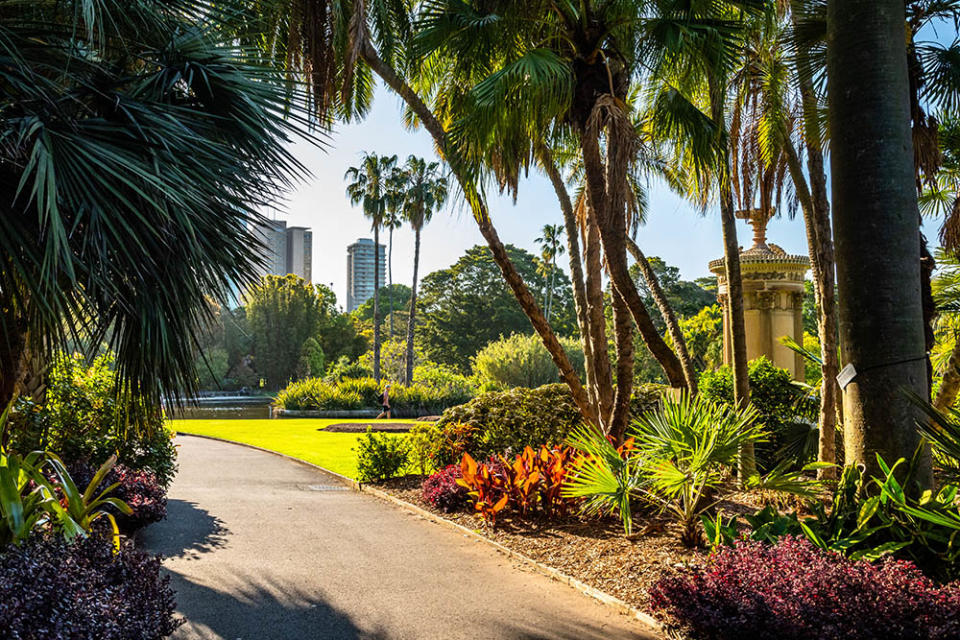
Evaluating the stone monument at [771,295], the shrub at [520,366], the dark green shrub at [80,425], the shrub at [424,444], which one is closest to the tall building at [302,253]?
the shrub at [520,366]

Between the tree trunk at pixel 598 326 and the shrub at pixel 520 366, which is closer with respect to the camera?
the tree trunk at pixel 598 326

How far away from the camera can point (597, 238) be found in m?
11.7

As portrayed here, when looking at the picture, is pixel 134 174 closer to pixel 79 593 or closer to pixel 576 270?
pixel 79 593

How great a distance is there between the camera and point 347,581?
260 inches

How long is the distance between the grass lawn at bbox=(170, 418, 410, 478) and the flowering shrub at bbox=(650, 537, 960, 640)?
32.7 feet

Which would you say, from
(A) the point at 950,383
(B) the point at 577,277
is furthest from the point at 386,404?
(A) the point at 950,383

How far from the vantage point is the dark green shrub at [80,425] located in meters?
8.61

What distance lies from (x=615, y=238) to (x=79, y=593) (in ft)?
21.6

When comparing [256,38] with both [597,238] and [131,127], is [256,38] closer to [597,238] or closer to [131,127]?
[131,127]

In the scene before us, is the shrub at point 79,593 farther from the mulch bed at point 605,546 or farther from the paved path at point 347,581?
the mulch bed at point 605,546

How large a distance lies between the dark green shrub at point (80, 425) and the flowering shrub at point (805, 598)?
6.78 m

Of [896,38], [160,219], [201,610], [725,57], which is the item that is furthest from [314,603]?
[725,57]

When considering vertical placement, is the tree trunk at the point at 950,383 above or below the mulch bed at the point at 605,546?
above

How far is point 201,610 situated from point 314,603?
0.90m
